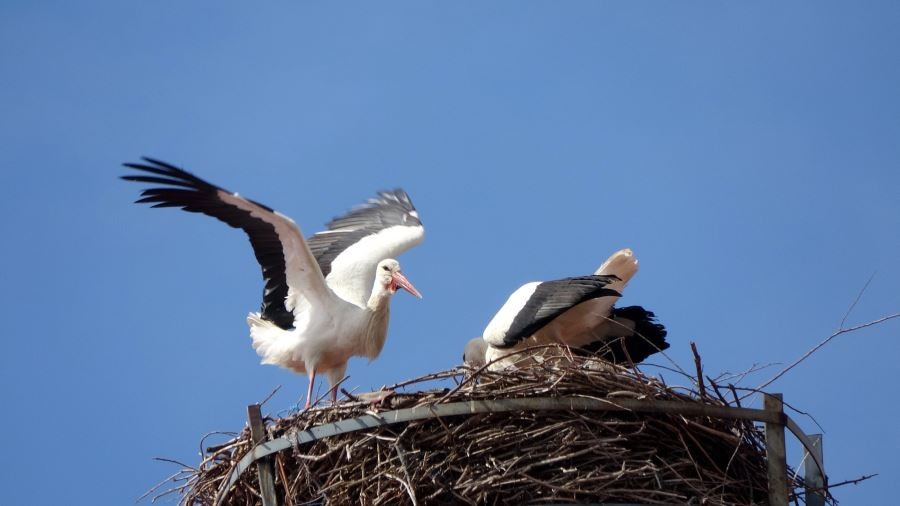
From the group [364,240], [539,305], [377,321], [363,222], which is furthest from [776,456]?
[363,222]

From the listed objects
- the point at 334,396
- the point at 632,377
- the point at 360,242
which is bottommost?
the point at 632,377

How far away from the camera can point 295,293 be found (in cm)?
1034

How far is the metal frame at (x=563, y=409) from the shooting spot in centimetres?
739

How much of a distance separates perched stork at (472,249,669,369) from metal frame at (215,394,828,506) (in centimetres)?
198

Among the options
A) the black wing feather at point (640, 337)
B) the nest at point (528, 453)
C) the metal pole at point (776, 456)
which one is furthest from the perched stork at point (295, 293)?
the metal pole at point (776, 456)

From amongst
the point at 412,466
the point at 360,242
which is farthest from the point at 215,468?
the point at 360,242

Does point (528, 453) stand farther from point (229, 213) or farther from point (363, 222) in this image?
point (363, 222)

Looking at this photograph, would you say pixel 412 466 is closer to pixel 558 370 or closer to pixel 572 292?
pixel 558 370

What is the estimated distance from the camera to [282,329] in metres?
10.5

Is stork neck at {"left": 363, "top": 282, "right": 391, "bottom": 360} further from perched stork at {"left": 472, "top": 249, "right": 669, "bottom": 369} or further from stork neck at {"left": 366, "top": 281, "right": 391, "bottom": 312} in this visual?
perched stork at {"left": 472, "top": 249, "right": 669, "bottom": 369}

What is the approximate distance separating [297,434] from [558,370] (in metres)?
1.35

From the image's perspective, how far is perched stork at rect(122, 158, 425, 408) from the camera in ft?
31.8

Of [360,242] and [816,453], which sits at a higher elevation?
[360,242]

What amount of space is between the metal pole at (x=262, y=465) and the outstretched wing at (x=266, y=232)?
2.11 m
